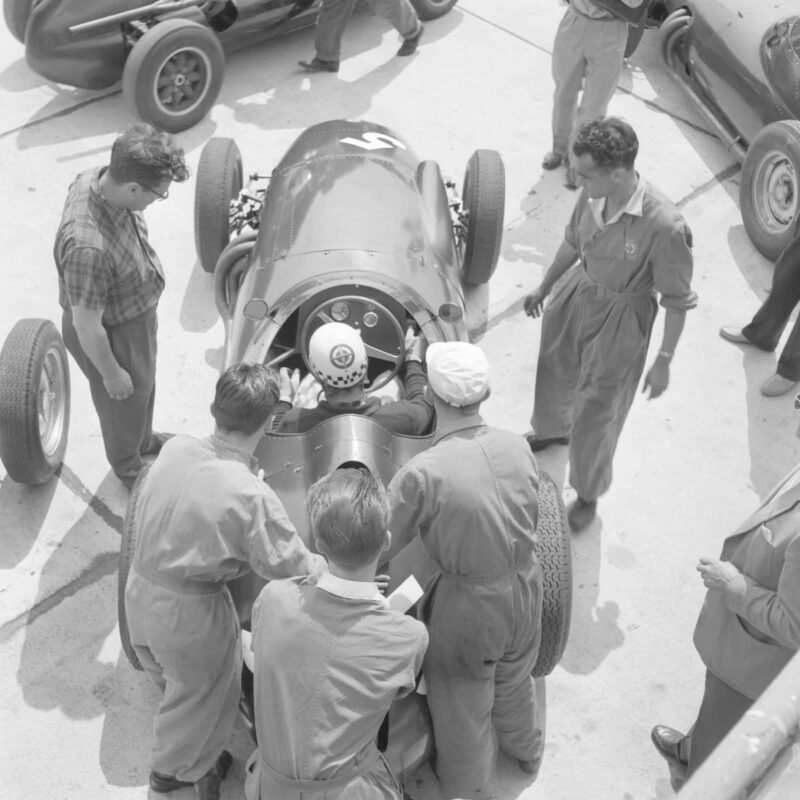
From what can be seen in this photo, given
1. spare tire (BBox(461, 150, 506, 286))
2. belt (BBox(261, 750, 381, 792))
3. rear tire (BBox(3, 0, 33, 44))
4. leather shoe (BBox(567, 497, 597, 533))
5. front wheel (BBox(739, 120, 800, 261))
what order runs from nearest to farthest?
belt (BBox(261, 750, 381, 792))
leather shoe (BBox(567, 497, 597, 533))
spare tire (BBox(461, 150, 506, 286))
front wheel (BBox(739, 120, 800, 261))
rear tire (BBox(3, 0, 33, 44))

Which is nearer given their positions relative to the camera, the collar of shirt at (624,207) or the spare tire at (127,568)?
the spare tire at (127,568)

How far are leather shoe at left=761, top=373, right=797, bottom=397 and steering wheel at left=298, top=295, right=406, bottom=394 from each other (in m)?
2.31

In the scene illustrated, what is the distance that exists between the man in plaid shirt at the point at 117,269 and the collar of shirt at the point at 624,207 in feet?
5.48

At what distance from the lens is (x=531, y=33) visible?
9.20 meters

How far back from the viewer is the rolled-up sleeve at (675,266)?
14.3 feet

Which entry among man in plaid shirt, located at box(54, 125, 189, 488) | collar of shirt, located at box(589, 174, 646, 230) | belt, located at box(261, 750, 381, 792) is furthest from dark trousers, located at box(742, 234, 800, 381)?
belt, located at box(261, 750, 381, 792)

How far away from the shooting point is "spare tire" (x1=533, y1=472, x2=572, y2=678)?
13.9 ft

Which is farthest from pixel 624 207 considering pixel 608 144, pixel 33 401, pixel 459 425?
pixel 33 401

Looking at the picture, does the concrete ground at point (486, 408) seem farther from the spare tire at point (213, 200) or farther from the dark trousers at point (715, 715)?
the dark trousers at point (715, 715)

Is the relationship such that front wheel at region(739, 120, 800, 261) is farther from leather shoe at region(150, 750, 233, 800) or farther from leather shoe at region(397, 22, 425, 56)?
leather shoe at region(150, 750, 233, 800)

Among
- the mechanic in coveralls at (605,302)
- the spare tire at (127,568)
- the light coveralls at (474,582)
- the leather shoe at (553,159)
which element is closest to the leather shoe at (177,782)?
the spare tire at (127,568)

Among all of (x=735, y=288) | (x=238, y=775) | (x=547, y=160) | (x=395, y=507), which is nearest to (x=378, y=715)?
(x=395, y=507)

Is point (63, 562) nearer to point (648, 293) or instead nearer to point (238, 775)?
point (238, 775)

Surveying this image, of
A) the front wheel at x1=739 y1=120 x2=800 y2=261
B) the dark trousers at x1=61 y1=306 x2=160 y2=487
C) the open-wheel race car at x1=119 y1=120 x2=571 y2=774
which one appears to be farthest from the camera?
the front wheel at x1=739 y1=120 x2=800 y2=261
